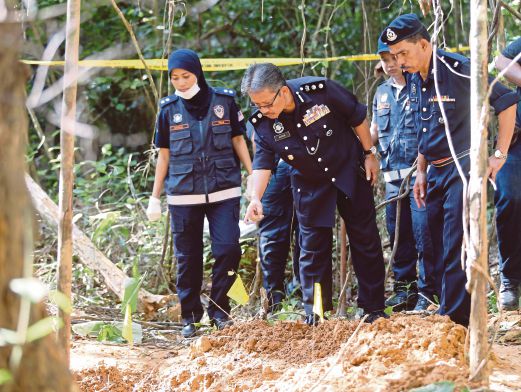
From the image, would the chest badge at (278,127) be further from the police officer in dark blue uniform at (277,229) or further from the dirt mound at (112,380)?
the dirt mound at (112,380)

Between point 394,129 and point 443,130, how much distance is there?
1760mm

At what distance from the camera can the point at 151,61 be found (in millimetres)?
8172

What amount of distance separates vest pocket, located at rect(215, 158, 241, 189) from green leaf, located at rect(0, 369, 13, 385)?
374 centimetres

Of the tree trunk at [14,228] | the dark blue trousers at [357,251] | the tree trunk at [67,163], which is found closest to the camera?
the tree trunk at [14,228]

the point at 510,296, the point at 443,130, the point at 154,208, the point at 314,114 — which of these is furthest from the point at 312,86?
the point at 510,296

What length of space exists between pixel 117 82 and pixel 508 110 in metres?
7.15

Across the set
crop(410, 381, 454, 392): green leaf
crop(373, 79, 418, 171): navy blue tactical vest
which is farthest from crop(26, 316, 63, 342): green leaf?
crop(373, 79, 418, 171): navy blue tactical vest

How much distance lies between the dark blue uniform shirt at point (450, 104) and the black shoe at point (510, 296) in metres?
1.52

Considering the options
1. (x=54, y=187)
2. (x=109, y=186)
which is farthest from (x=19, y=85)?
(x=54, y=187)

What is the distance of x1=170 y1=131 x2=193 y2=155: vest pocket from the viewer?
19.9 feet

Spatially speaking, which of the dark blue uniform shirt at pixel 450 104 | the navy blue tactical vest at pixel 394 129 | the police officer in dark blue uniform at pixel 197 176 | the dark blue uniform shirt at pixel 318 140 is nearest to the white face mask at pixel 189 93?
the police officer in dark blue uniform at pixel 197 176

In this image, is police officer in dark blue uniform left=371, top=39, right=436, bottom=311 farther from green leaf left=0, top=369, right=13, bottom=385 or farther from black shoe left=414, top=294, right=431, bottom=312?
green leaf left=0, top=369, right=13, bottom=385

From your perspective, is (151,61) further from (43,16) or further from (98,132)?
(43,16)

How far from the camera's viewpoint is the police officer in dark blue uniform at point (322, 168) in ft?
17.2
